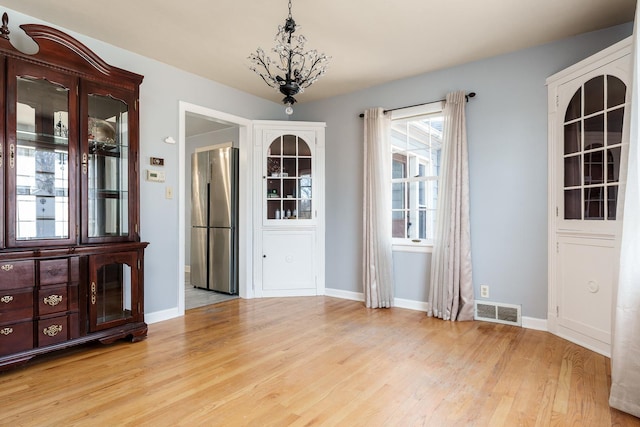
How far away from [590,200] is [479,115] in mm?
1333

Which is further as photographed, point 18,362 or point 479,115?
point 479,115

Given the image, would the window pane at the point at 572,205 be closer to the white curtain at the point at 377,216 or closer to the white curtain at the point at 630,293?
the white curtain at the point at 630,293

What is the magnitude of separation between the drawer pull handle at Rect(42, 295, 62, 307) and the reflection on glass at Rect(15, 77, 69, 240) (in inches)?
17.3

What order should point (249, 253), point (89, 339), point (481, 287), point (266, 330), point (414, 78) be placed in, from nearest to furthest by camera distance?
1. point (89, 339)
2. point (266, 330)
3. point (481, 287)
4. point (414, 78)
5. point (249, 253)

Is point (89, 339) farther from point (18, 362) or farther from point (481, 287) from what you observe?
point (481, 287)

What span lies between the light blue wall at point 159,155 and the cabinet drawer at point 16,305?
1.14 metres

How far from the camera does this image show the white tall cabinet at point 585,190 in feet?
9.11

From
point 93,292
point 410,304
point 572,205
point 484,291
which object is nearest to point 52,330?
point 93,292

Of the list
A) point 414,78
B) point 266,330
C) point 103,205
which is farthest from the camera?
point 414,78

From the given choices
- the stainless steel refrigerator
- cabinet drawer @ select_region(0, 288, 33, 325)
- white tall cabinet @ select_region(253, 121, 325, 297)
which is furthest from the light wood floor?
the stainless steel refrigerator

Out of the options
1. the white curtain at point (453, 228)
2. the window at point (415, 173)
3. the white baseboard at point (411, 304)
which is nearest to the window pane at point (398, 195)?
the window at point (415, 173)

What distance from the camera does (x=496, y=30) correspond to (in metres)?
3.11

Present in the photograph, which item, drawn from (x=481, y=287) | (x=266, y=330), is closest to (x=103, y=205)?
(x=266, y=330)

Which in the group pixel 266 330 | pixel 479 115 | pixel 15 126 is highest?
pixel 479 115
